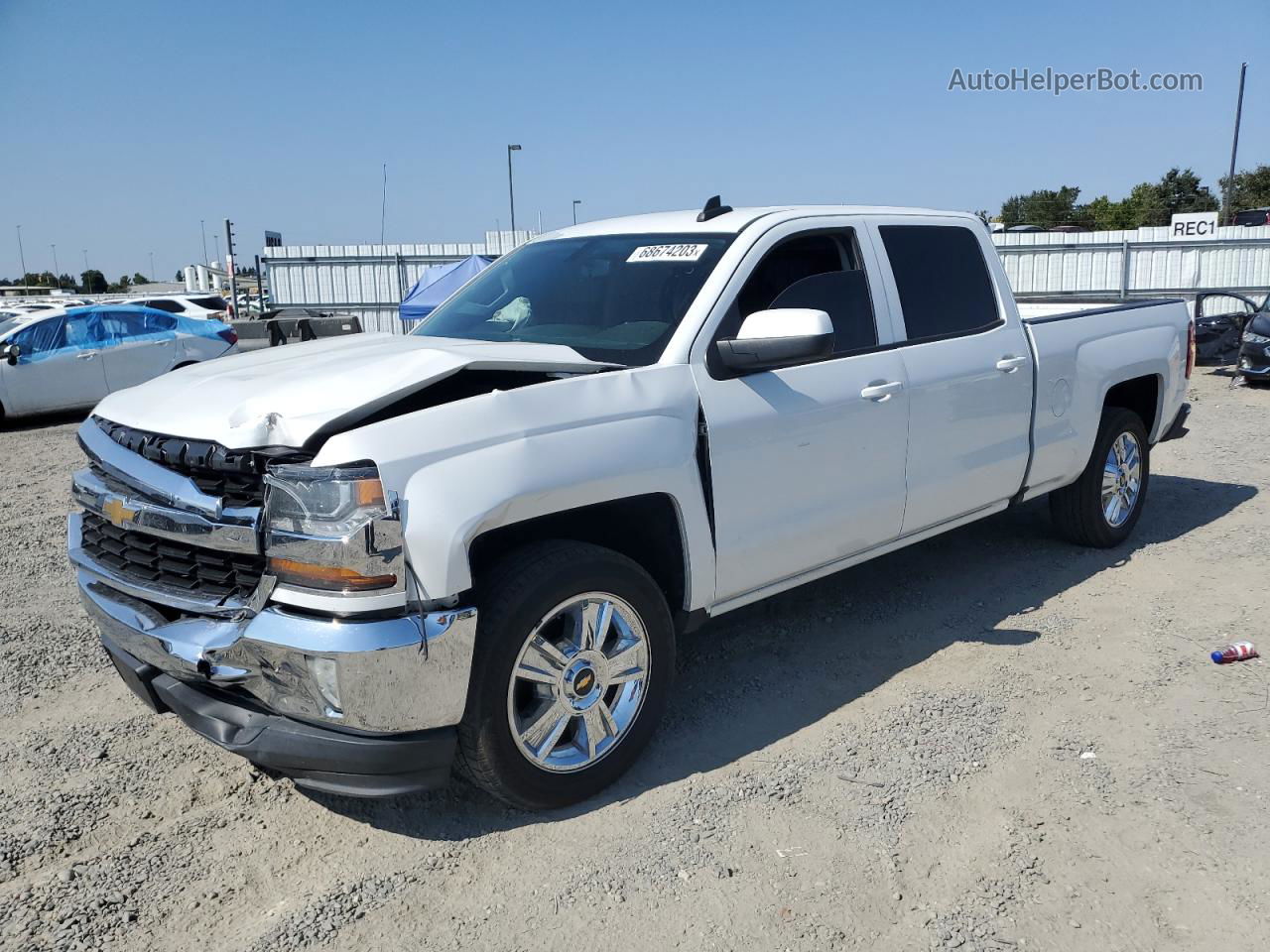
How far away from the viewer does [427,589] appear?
2799 millimetres

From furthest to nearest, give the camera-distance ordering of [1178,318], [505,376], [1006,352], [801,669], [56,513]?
1. [56,513]
2. [1178,318]
3. [1006,352]
4. [801,669]
5. [505,376]

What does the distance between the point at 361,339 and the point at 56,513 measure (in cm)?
477

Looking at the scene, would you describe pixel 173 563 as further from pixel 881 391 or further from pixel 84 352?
pixel 84 352

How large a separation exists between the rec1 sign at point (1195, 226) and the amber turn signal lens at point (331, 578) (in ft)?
75.7

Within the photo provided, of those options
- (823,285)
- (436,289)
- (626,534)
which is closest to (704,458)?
(626,534)

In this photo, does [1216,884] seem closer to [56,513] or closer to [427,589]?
[427,589]

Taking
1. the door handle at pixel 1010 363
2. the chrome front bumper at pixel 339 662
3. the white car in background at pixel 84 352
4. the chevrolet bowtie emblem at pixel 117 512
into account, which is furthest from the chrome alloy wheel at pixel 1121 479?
the white car in background at pixel 84 352

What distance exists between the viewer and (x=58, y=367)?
1302cm

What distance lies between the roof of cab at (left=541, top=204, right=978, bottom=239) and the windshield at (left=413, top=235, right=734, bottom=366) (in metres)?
0.06

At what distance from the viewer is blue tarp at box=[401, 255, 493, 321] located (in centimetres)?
1351

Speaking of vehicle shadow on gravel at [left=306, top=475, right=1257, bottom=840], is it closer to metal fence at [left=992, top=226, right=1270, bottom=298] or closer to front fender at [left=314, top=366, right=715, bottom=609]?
front fender at [left=314, top=366, right=715, bottom=609]

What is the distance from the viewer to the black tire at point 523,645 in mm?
2992

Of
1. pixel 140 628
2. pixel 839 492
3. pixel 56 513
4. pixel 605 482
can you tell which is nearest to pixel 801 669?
pixel 839 492

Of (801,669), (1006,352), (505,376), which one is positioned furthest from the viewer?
(1006,352)
